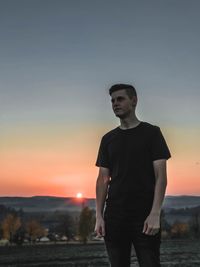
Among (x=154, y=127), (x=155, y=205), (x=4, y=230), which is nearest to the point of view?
(x=155, y=205)

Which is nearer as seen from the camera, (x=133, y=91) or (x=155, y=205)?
(x=155, y=205)

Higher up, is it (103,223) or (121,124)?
(121,124)

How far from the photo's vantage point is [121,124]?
152 inches

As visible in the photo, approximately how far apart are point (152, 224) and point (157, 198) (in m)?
0.20

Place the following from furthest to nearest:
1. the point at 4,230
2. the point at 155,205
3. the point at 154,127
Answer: the point at 4,230 → the point at 154,127 → the point at 155,205

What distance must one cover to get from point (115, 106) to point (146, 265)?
4.03ft

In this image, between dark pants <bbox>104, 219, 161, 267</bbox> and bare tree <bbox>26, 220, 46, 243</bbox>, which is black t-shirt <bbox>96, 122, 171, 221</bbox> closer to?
dark pants <bbox>104, 219, 161, 267</bbox>

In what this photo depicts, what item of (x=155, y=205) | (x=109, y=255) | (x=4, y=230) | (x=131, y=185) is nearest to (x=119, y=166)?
(x=131, y=185)

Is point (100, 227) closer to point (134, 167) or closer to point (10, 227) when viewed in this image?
point (134, 167)

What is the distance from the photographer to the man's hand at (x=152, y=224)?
346 centimetres

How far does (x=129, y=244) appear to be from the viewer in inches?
144

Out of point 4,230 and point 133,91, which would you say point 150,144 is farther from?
point 4,230

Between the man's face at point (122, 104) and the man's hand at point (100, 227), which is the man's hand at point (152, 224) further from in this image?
the man's face at point (122, 104)

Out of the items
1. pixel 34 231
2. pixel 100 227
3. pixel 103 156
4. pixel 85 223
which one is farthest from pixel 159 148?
pixel 34 231
